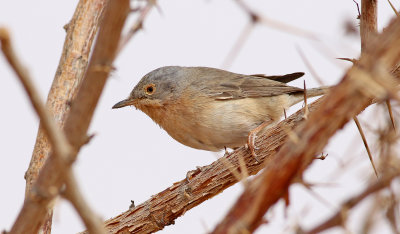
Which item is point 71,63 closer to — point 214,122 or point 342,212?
point 214,122

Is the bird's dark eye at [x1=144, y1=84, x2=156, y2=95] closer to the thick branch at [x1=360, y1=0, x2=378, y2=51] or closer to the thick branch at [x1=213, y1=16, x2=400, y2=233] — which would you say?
the thick branch at [x1=360, y1=0, x2=378, y2=51]

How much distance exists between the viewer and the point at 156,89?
733cm

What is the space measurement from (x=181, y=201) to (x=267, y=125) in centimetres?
184

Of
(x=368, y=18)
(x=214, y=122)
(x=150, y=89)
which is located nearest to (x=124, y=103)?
(x=150, y=89)

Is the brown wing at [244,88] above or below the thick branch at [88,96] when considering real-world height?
above

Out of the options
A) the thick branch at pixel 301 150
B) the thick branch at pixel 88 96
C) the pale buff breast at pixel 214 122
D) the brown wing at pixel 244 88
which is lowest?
the thick branch at pixel 301 150

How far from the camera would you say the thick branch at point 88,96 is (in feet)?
5.97

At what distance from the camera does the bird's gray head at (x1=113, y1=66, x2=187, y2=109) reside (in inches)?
281

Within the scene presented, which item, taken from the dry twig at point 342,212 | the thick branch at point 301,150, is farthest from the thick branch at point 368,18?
the dry twig at point 342,212

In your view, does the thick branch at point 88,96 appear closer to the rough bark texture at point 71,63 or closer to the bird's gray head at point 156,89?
the rough bark texture at point 71,63

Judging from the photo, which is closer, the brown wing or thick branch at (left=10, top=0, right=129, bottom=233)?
thick branch at (left=10, top=0, right=129, bottom=233)

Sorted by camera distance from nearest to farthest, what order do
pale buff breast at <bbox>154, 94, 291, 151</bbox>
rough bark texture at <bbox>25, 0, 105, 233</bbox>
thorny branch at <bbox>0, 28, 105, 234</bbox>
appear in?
thorny branch at <bbox>0, 28, 105, 234</bbox>
rough bark texture at <bbox>25, 0, 105, 233</bbox>
pale buff breast at <bbox>154, 94, 291, 151</bbox>

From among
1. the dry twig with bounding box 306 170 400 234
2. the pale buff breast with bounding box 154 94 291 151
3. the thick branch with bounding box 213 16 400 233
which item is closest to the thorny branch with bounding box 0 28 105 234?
the thick branch with bounding box 213 16 400 233

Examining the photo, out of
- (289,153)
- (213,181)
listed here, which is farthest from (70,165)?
(213,181)
